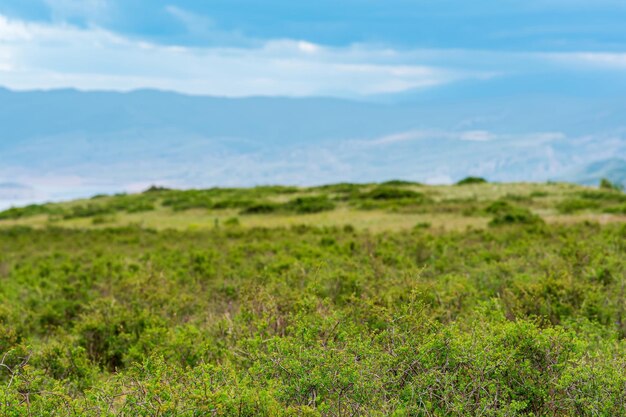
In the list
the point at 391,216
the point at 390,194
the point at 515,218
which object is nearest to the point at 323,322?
the point at 515,218

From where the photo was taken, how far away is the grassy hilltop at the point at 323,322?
6.06m

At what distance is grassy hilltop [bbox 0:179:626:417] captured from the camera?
6059mm

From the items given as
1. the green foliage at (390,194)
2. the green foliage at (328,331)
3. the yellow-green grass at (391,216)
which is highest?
the green foliage at (390,194)

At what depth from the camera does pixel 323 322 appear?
7887 mm

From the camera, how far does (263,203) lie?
3722cm

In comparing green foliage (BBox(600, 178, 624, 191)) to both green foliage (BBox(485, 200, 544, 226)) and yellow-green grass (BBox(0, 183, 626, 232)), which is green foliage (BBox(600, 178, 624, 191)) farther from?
green foliage (BBox(485, 200, 544, 226))

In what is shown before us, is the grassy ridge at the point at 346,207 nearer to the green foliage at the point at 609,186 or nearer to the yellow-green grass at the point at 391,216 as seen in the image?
the yellow-green grass at the point at 391,216

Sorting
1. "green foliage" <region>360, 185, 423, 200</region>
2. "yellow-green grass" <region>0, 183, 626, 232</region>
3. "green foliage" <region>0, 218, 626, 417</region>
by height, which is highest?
"green foliage" <region>360, 185, 423, 200</region>

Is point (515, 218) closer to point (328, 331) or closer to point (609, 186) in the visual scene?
point (609, 186)

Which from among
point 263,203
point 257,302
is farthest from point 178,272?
point 263,203

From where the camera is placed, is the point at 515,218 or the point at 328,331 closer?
the point at 328,331

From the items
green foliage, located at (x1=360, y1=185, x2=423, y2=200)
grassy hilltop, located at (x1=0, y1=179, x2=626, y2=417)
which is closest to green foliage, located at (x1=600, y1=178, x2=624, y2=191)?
green foliage, located at (x1=360, y1=185, x2=423, y2=200)

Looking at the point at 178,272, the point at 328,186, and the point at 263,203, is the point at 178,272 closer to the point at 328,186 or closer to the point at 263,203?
the point at 263,203

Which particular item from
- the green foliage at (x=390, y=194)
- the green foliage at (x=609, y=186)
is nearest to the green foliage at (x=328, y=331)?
the green foliage at (x=390, y=194)
